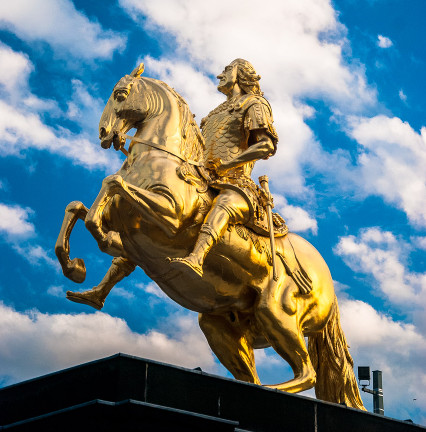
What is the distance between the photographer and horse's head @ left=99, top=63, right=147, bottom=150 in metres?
9.02

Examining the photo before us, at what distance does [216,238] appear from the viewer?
28.1ft

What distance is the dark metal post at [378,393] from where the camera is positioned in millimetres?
14844

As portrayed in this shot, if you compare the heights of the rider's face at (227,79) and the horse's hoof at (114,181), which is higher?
the rider's face at (227,79)

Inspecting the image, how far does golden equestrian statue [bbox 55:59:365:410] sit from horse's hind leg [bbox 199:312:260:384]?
0.04 ft

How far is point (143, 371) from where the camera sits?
669cm

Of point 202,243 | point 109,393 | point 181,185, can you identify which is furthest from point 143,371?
point 181,185

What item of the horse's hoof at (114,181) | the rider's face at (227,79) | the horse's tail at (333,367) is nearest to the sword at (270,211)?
the horse's tail at (333,367)

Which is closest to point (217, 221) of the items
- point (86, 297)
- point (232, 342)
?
point (232, 342)

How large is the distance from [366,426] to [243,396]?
155 centimetres

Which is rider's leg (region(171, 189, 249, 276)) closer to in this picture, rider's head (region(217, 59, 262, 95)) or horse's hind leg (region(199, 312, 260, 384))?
horse's hind leg (region(199, 312, 260, 384))

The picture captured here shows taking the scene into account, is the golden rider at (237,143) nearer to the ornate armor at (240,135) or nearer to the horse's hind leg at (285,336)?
the ornate armor at (240,135)

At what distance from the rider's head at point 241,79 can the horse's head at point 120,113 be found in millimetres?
1304

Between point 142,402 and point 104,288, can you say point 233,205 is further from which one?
point 142,402

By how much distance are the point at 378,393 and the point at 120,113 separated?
26.4 feet
